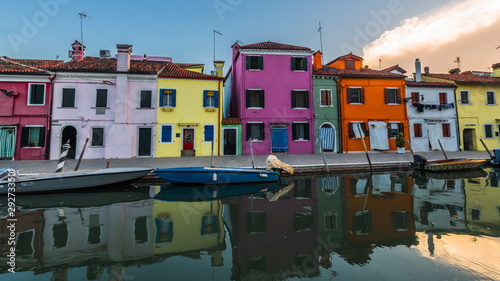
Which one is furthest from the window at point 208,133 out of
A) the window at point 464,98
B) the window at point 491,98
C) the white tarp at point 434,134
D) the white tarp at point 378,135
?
the window at point 491,98

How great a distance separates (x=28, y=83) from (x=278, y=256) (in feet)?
66.1

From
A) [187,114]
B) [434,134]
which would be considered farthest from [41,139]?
[434,134]

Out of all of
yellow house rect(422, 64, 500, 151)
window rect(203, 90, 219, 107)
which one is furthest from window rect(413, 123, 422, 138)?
window rect(203, 90, 219, 107)

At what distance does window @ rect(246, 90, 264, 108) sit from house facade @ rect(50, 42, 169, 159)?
7.32 meters

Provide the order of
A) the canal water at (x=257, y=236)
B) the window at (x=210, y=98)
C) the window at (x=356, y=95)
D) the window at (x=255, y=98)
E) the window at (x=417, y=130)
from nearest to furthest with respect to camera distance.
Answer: the canal water at (x=257, y=236) → the window at (x=210, y=98) → the window at (x=255, y=98) → the window at (x=356, y=95) → the window at (x=417, y=130)

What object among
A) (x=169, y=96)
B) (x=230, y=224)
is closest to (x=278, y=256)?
(x=230, y=224)

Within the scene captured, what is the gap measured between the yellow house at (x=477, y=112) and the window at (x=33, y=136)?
1328 inches

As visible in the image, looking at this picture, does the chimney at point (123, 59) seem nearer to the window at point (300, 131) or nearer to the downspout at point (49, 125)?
the downspout at point (49, 125)

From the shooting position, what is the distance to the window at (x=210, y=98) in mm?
16858

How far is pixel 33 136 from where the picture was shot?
14695mm

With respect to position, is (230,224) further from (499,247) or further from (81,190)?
(81,190)

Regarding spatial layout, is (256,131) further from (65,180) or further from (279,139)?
(65,180)

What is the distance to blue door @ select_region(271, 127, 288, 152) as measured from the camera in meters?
17.6

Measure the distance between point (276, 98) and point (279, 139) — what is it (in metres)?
3.49
